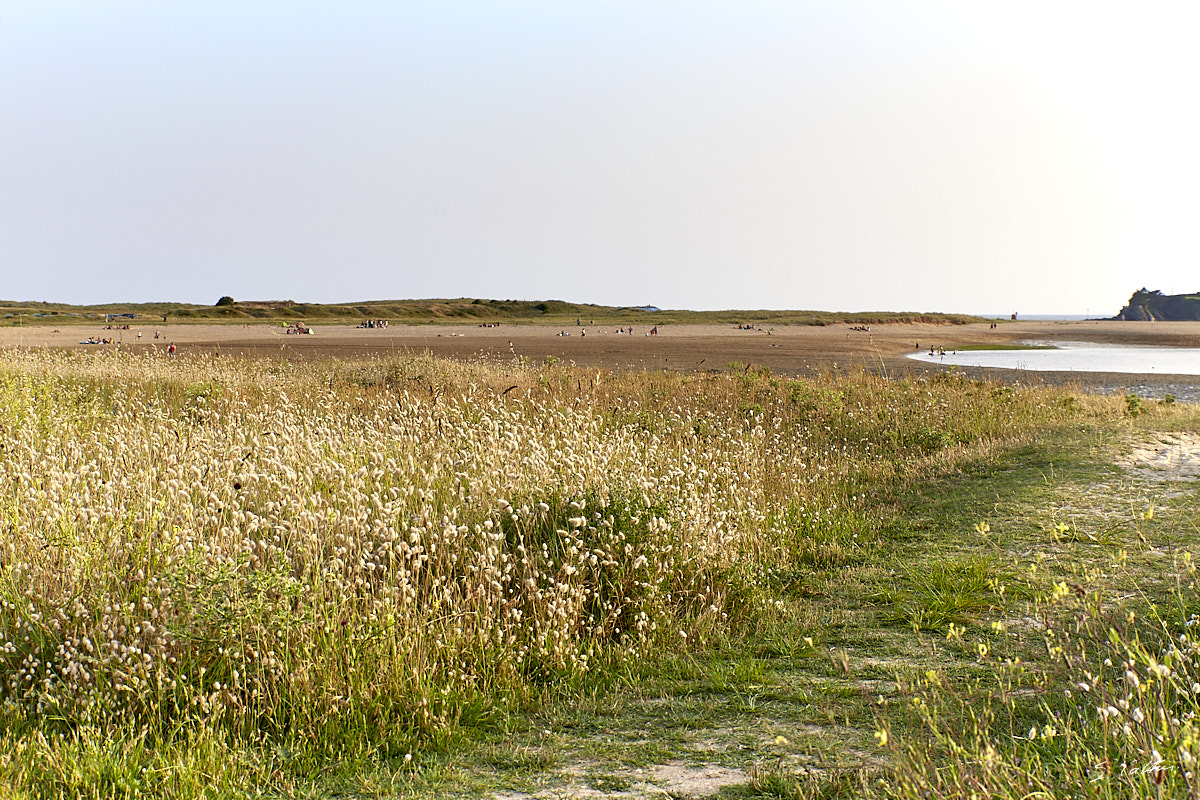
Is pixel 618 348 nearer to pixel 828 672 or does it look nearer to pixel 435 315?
pixel 828 672

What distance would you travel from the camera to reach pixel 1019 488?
911cm

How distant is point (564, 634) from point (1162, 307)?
16319 centimetres

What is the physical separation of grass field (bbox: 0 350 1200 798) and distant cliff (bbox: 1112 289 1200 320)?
14914 cm

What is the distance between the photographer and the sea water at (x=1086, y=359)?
30469mm

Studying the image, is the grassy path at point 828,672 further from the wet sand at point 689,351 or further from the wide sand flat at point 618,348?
the wide sand flat at point 618,348

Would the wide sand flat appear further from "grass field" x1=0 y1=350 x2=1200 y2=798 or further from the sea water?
"grass field" x1=0 y1=350 x2=1200 y2=798

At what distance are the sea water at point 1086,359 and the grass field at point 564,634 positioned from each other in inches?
986

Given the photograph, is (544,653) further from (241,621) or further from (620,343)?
(620,343)

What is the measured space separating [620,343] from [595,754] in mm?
43445

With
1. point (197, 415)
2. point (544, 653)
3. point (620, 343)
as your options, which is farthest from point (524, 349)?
point (544, 653)

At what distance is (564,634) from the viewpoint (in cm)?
511

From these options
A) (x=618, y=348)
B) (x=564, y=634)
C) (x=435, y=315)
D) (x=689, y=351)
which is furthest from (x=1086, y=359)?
(x=435, y=315)

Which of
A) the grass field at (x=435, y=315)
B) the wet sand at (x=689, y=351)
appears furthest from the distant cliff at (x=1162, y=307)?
the wet sand at (x=689, y=351)

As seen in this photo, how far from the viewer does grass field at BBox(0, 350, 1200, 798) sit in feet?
12.3
